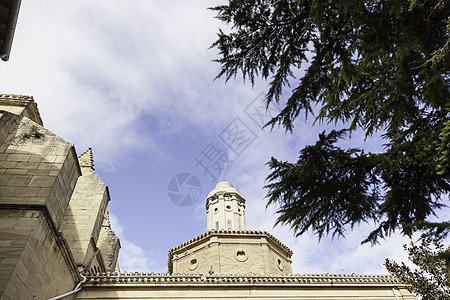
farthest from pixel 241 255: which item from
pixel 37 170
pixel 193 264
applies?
pixel 37 170

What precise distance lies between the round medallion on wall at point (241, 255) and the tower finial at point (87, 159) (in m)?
9.27

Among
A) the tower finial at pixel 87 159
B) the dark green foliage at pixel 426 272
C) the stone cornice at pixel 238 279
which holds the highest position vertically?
the tower finial at pixel 87 159

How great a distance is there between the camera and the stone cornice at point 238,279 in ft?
35.6

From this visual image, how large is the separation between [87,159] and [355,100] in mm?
12257

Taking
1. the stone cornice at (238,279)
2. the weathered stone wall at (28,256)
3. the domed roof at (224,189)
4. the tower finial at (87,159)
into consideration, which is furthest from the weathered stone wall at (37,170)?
the domed roof at (224,189)

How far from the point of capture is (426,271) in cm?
659

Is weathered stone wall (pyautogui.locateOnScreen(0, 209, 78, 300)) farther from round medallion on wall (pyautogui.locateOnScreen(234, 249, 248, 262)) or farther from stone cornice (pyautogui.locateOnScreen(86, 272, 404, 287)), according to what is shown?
round medallion on wall (pyautogui.locateOnScreen(234, 249, 248, 262))

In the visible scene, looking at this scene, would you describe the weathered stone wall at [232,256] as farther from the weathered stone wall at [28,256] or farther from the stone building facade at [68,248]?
the weathered stone wall at [28,256]

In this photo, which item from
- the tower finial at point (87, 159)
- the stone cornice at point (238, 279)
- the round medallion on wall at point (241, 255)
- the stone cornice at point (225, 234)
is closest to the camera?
the stone cornice at point (238, 279)

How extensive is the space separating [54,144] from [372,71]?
8.53m

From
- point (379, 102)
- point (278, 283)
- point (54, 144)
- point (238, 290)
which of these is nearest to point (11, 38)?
point (54, 144)

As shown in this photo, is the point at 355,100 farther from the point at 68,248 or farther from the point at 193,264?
the point at 193,264

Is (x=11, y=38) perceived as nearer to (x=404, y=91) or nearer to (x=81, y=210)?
(x=404, y=91)

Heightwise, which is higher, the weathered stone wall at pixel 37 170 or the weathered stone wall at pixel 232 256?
the weathered stone wall at pixel 232 256
